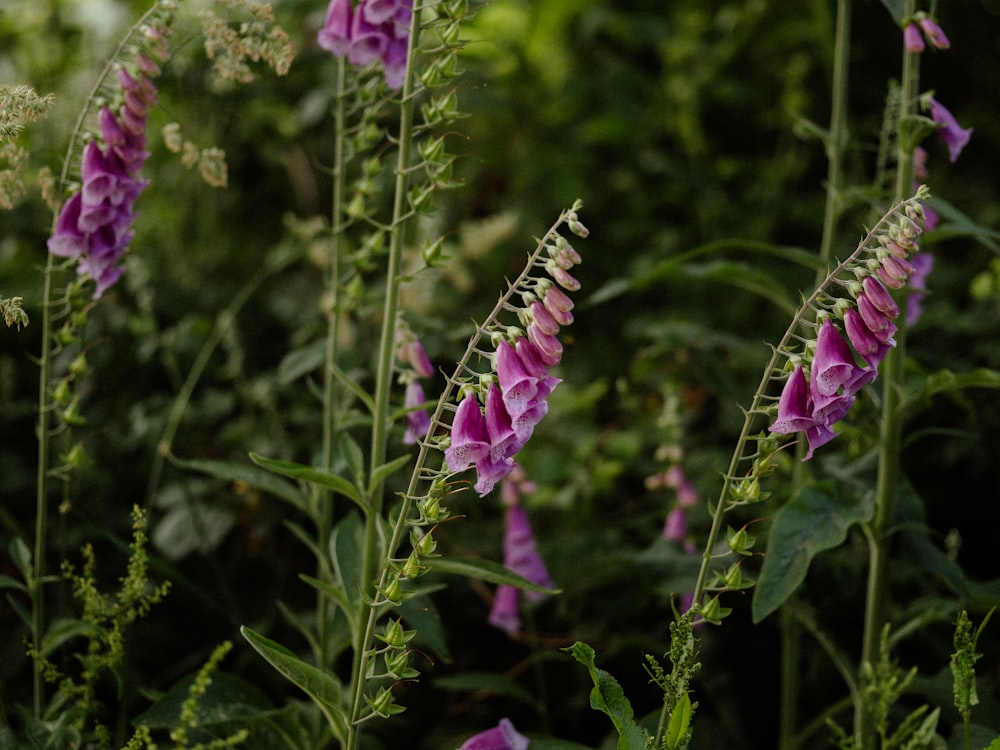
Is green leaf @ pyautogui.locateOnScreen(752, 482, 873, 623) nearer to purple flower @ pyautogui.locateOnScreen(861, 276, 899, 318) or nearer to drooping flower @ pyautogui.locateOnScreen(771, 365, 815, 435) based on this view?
drooping flower @ pyautogui.locateOnScreen(771, 365, 815, 435)

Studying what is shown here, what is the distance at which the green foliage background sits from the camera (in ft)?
7.45

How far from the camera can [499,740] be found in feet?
5.08

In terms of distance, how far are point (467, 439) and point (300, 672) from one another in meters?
0.40

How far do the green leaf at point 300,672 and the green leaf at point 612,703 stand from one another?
1.12 feet

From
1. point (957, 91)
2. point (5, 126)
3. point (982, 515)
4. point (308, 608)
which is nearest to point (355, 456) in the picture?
point (5, 126)

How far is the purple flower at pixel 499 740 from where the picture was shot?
1.53 m

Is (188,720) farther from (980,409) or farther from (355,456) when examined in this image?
(980,409)

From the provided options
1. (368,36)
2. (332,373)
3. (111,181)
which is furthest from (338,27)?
(332,373)

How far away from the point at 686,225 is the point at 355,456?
256cm

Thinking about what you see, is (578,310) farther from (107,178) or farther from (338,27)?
(107,178)

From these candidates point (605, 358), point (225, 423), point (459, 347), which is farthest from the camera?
point (605, 358)

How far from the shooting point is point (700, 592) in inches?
56.9

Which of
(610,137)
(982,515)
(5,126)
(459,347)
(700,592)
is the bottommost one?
(982,515)

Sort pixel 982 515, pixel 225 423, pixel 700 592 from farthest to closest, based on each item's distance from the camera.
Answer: pixel 225 423, pixel 982 515, pixel 700 592
